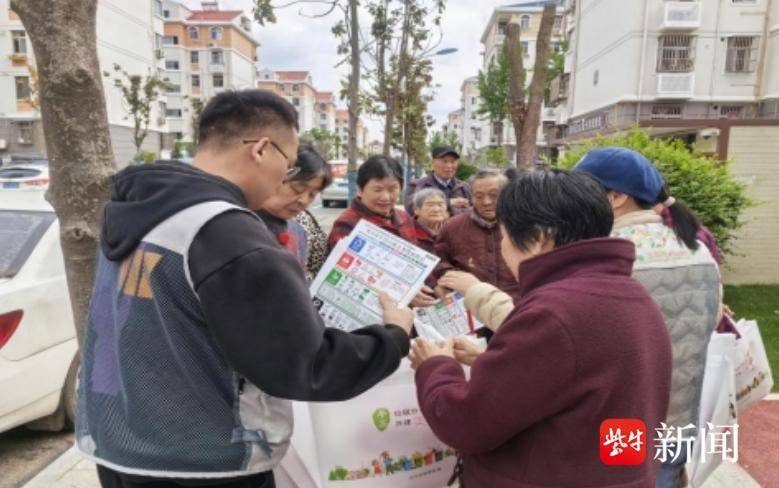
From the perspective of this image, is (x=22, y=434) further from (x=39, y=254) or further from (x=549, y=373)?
(x=549, y=373)

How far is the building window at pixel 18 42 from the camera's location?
95.0 feet

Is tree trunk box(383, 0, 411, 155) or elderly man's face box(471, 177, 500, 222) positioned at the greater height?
tree trunk box(383, 0, 411, 155)

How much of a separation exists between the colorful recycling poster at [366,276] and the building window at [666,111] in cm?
2510

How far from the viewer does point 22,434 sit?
11.5 feet

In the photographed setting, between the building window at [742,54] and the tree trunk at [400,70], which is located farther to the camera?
the building window at [742,54]

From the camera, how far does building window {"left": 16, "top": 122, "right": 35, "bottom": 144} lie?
2934cm

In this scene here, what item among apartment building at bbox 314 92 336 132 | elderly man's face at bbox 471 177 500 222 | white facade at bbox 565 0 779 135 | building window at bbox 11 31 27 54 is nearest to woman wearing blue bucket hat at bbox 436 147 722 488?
elderly man's face at bbox 471 177 500 222

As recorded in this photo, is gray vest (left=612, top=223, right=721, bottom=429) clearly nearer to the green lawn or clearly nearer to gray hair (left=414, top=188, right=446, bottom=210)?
gray hair (left=414, top=188, right=446, bottom=210)

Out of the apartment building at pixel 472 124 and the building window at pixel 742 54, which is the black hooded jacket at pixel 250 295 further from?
the apartment building at pixel 472 124

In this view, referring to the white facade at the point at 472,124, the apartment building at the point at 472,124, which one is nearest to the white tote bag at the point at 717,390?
the apartment building at the point at 472,124

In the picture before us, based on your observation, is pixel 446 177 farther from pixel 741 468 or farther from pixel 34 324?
pixel 34 324

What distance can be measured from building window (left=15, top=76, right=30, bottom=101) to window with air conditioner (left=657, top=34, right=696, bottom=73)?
101ft

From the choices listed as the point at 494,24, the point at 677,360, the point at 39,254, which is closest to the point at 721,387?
the point at 677,360

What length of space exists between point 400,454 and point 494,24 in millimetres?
52280
